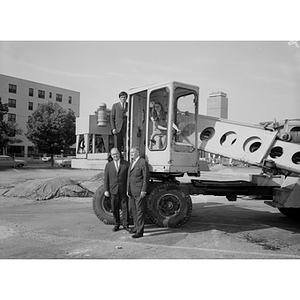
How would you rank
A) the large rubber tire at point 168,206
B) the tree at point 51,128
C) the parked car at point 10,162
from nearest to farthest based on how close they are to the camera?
the large rubber tire at point 168,206
the tree at point 51,128
the parked car at point 10,162

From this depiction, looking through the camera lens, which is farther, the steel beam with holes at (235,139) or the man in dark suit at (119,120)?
the man in dark suit at (119,120)

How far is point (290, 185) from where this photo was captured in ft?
20.4

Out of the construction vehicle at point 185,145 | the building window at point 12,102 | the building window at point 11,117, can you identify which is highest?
the building window at point 12,102

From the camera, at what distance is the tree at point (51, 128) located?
1235cm

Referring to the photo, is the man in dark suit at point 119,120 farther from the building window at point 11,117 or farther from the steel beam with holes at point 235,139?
the building window at point 11,117

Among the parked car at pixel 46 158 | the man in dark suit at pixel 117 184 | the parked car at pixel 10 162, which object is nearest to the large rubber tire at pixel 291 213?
the man in dark suit at pixel 117 184

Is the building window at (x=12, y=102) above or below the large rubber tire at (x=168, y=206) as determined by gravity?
above

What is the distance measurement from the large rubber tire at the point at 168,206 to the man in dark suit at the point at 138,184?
0.43m

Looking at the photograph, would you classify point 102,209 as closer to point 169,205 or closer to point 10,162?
point 169,205

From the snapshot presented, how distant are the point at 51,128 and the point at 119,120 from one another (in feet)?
27.3

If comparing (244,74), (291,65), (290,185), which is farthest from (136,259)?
(291,65)

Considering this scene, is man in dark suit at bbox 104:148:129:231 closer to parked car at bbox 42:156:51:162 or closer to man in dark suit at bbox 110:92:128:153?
man in dark suit at bbox 110:92:128:153

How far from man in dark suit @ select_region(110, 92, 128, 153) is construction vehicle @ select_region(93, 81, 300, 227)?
4.6 inches

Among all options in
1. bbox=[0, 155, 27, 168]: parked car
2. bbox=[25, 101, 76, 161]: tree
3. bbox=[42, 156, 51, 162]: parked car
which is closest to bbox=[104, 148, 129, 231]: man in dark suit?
bbox=[25, 101, 76, 161]: tree
